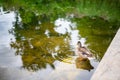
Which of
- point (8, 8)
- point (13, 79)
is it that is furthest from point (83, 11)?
point (13, 79)

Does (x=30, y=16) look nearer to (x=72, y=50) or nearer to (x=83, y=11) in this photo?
(x=83, y=11)

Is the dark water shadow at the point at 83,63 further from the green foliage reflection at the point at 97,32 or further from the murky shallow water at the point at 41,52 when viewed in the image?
the green foliage reflection at the point at 97,32

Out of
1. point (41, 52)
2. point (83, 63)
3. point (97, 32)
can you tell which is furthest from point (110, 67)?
point (97, 32)

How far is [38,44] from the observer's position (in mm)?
7926

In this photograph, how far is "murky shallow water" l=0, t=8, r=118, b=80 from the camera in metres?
6.16

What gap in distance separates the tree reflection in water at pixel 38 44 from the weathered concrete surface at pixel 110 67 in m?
2.31

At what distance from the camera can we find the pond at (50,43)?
20.6ft

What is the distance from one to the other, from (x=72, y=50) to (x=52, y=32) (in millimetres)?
1680

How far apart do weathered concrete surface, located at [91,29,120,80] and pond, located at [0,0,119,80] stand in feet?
5.28

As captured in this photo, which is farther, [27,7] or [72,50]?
[27,7]

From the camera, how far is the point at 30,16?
438 inches

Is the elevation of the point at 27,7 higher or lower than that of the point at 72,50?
higher

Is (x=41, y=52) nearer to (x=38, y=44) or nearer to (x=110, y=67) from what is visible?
(x=38, y=44)

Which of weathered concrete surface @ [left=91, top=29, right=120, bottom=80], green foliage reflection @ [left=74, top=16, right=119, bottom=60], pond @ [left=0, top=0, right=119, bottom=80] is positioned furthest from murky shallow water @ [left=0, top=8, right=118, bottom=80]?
weathered concrete surface @ [left=91, top=29, right=120, bottom=80]
